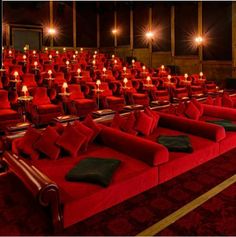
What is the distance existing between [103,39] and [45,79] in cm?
861

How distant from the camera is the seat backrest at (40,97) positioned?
563 cm

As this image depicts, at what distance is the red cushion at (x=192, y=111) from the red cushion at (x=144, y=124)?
99 cm

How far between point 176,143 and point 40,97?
3.19 meters

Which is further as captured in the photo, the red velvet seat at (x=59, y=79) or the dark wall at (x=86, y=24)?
the dark wall at (x=86, y=24)

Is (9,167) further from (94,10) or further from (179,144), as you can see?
(94,10)

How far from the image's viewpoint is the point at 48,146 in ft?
9.96

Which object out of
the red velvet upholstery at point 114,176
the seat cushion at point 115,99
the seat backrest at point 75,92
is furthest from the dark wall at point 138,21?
the red velvet upholstery at point 114,176

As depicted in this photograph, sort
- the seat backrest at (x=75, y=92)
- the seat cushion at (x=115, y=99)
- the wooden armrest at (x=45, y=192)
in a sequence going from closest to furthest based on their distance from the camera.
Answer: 1. the wooden armrest at (x=45, y=192)
2. the seat backrest at (x=75, y=92)
3. the seat cushion at (x=115, y=99)

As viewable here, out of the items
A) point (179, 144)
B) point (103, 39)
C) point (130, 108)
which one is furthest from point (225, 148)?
point (103, 39)

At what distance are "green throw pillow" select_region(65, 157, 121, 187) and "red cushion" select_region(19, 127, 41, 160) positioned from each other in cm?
50

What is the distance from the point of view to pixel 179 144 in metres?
3.36

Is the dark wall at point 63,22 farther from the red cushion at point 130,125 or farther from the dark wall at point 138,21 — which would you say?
the red cushion at point 130,125

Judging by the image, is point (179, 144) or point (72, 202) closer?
point (72, 202)

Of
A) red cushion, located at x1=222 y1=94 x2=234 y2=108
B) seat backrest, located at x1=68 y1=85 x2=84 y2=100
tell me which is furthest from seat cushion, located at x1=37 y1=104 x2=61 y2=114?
red cushion, located at x1=222 y1=94 x2=234 y2=108
